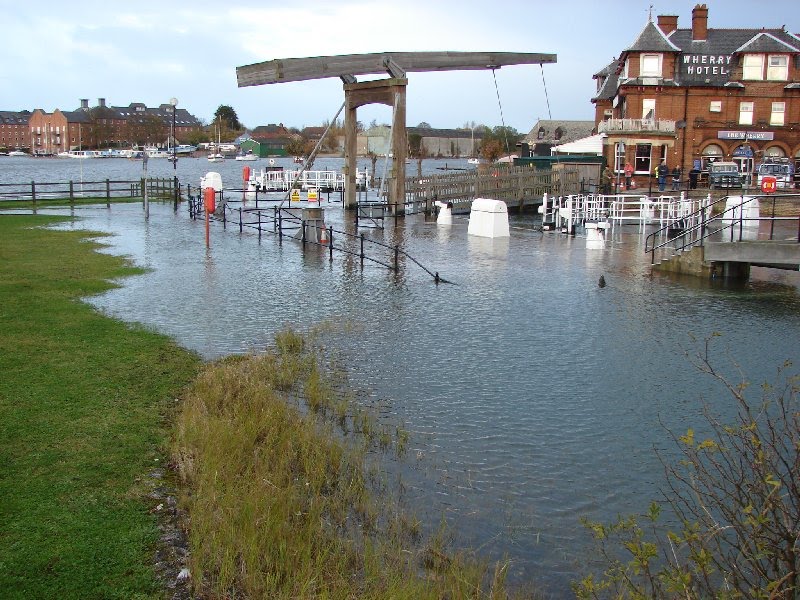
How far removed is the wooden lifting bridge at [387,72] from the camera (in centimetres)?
3462

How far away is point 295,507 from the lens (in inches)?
304

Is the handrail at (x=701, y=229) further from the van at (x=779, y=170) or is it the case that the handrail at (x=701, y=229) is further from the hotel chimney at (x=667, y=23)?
the hotel chimney at (x=667, y=23)

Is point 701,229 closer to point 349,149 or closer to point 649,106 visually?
point 349,149

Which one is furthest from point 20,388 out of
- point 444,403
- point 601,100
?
point 601,100

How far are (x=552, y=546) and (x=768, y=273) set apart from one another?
17.6 m

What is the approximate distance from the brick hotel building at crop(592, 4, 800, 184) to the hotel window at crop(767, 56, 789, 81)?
6cm

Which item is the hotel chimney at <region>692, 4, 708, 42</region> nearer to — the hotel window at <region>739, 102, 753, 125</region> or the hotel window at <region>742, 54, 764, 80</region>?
the hotel window at <region>742, 54, 764, 80</region>

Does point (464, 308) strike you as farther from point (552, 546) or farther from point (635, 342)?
point (552, 546)

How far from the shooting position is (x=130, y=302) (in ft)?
55.4

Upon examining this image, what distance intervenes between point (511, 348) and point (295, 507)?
22.4ft

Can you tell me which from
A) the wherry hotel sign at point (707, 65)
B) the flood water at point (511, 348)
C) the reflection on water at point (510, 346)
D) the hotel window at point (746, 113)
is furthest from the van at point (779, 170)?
the flood water at point (511, 348)

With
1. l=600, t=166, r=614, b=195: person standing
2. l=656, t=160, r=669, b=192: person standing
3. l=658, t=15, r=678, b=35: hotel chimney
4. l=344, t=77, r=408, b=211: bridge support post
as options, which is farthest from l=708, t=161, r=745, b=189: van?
l=344, t=77, r=408, b=211: bridge support post

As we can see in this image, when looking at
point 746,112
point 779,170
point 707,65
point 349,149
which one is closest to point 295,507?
point 349,149

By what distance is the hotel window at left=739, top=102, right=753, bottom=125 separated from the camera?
168 feet
